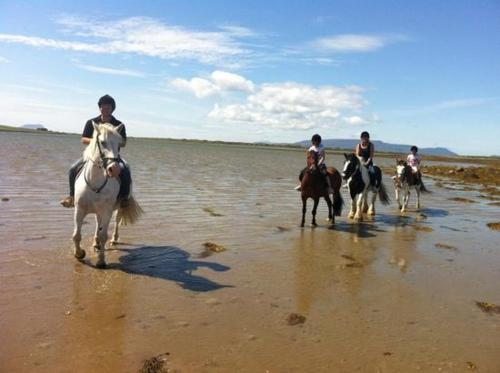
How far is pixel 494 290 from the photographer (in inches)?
274

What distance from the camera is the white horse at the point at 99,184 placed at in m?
6.71

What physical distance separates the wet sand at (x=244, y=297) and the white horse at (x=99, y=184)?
56cm

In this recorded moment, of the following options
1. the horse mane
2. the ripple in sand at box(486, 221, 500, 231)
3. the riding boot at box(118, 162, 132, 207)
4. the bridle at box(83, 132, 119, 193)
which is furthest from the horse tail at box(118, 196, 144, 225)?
the ripple in sand at box(486, 221, 500, 231)

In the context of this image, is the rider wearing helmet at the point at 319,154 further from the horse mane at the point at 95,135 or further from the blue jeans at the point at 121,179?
the horse mane at the point at 95,135

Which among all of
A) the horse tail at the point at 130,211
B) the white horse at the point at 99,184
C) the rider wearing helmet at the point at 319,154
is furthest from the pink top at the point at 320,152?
the white horse at the point at 99,184

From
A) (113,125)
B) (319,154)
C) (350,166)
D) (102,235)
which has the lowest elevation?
(102,235)

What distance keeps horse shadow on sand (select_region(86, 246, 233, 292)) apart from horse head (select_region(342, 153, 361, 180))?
6783 millimetres

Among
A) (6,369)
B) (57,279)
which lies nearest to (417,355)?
(6,369)

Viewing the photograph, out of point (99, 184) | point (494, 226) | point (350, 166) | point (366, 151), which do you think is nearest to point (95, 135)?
point (99, 184)

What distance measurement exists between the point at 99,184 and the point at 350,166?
8443 millimetres

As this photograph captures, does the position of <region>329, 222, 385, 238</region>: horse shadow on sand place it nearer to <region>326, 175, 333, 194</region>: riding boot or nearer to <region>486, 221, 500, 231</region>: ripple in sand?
<region>326, 175, 333, 194</region>: riding boot

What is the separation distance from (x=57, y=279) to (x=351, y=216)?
31.2 feet

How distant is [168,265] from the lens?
742cm

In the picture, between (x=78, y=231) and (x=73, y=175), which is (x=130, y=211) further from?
(x=78, y=231)
